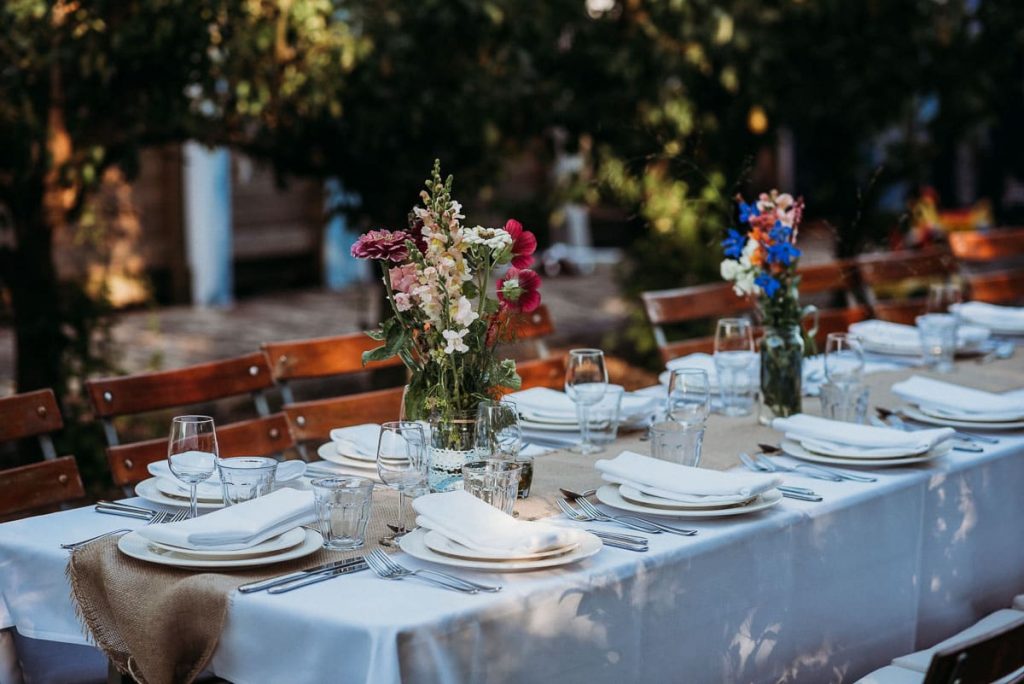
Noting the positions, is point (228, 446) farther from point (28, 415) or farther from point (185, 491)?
point (185, 491)

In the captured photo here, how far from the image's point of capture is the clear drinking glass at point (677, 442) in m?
2.60

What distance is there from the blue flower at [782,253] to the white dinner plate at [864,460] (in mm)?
452

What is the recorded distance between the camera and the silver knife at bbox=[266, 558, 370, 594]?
1.99 metres

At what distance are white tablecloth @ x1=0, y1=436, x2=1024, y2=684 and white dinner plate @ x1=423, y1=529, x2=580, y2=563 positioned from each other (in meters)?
0.03

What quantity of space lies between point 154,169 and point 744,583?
8.50 metres

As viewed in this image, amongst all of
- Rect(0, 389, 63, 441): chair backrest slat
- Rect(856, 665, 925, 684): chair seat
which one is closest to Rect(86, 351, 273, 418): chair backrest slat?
Rect(0, 389, 63, 441): chair backrest slat

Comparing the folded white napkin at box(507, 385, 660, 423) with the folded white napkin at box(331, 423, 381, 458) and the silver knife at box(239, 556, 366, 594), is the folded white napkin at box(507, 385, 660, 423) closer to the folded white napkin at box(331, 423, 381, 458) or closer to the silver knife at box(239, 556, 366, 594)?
the folded white napkin at box(331, 423, 381, 458)

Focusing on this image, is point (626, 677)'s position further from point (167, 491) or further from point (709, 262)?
point (709, 262)

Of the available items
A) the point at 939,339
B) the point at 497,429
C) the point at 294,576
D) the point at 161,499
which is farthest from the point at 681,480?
the point at 939,339

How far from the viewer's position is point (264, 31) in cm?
468

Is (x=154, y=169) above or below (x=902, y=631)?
above

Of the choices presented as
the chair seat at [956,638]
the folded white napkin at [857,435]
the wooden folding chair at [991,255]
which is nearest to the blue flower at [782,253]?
the folded white napkin at [857,435]

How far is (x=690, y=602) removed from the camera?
220cm

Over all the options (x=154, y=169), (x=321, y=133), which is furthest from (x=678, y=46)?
(x=154, y=169)
